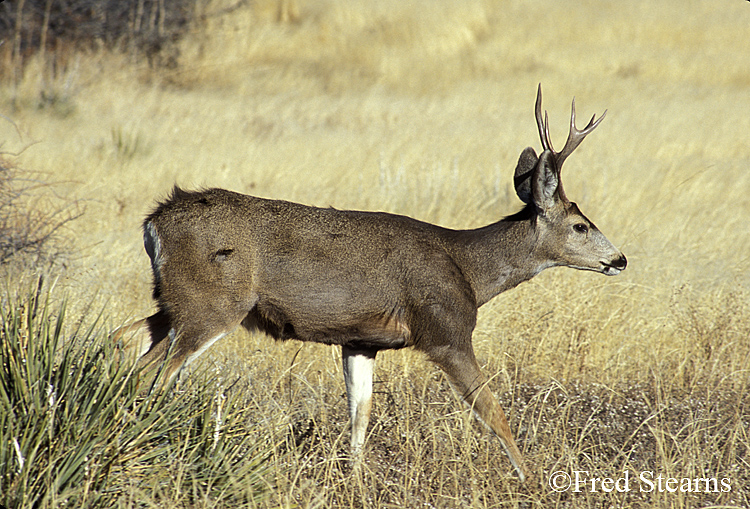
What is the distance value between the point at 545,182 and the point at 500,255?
52 centimetres

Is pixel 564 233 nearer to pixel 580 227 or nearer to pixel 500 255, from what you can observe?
pixel 580 227

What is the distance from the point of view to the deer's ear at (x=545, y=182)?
4.95 meters

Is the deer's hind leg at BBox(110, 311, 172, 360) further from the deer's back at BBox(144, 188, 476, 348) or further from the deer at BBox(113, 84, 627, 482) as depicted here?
the deer's back at BBox(144, 188, 476, 348)

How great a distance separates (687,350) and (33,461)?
15.9 ft

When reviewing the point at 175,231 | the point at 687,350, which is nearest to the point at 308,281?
the point at 175,231

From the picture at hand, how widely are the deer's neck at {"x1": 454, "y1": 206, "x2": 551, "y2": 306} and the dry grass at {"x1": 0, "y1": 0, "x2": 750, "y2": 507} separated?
Result: 2.29ft

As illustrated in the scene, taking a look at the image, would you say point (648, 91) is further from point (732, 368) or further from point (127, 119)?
point (732, 368)

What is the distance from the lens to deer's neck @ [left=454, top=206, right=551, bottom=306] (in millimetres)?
5172

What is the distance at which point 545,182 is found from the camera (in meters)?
5.08

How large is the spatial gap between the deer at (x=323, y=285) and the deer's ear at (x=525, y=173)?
163 mm

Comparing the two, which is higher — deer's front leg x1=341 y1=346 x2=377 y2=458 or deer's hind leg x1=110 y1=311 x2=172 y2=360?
deer's hind leg x1=110 y1=311 x2=172 y2=360

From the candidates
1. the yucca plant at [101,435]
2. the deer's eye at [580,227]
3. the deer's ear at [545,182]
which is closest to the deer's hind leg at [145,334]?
the yucca plant at [101,435]

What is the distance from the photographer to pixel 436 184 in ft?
34.6

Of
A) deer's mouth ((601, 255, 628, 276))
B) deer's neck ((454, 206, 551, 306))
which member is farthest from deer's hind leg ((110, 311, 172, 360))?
deer's mouth ((601, 255, 628, 276))
